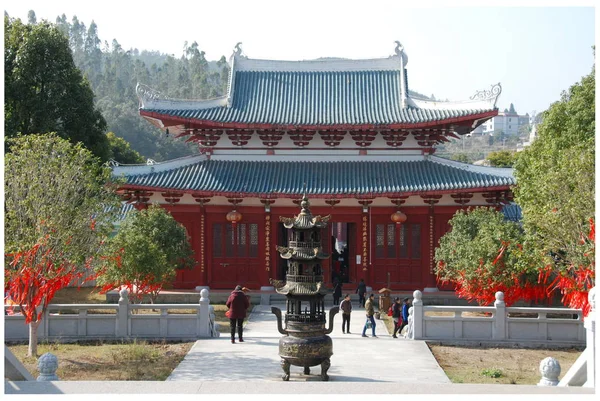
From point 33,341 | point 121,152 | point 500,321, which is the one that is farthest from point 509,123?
point 33,341

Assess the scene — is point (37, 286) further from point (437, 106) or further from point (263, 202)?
point (437, 106)

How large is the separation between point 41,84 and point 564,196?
72.7 ft

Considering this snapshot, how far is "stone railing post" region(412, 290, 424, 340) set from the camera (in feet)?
62.1

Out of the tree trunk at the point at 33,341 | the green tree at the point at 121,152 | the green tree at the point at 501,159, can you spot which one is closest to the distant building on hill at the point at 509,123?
the green tree at the point at 501,159

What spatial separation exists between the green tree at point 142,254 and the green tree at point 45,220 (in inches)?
80.7

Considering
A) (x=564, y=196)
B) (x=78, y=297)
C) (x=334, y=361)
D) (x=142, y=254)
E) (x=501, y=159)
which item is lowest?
(x=334, y=361)

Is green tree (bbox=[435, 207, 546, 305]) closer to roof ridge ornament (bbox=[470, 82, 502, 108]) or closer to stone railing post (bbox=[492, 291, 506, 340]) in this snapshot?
stone railing post (bbox=[492, 291, 506, 340])

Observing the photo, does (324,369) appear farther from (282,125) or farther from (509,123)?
(509,123)

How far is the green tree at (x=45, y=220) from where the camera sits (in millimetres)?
16203

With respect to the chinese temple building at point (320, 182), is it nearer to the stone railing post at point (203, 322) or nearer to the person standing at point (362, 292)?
the person standing at point (362, 292)

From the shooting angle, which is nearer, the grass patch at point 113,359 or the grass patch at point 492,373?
the grass patch at point 113,359

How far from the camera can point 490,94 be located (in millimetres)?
26766

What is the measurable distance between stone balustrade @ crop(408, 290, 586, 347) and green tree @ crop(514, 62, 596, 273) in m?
1.75
